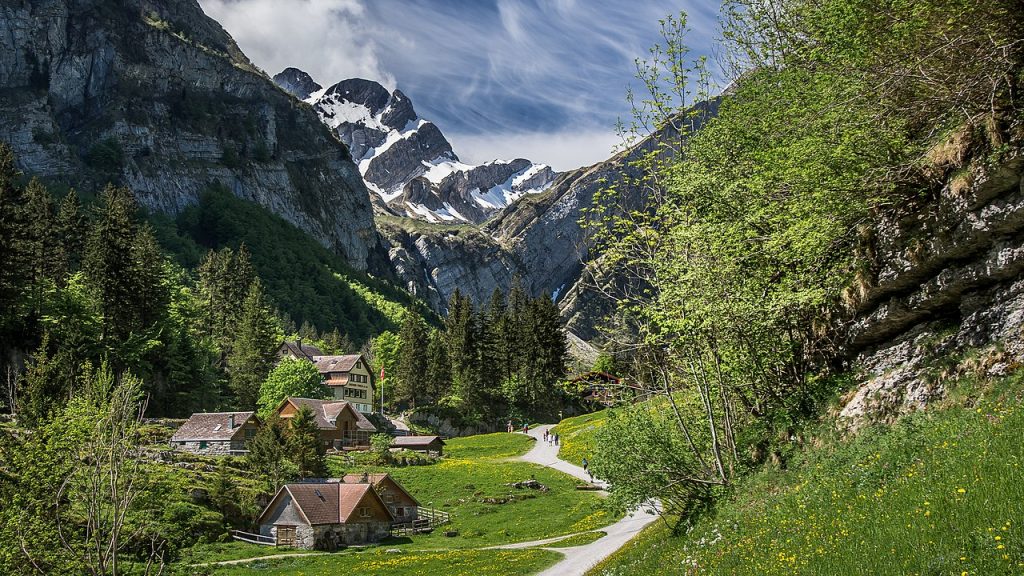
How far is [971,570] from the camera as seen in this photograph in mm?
6828

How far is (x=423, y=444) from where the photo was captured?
75.6 m

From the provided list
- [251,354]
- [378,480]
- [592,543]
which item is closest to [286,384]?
[251,354]

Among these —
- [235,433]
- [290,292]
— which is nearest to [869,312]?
[235,433]

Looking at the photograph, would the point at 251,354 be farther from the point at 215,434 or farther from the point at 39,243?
the point at 39,243

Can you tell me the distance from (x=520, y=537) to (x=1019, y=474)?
3933cm

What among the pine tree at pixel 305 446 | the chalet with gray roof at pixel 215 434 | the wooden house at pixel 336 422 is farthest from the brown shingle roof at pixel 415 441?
the chalet with gray roof at pixel 215 434

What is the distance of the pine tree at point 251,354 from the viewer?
86125mm

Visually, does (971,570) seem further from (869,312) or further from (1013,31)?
(1013,31)

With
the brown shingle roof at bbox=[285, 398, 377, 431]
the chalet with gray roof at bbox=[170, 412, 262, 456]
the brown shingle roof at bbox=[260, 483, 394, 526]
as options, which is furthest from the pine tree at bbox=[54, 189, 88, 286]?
the brown shingle roof at bbox=[260, 483, 394, 526]

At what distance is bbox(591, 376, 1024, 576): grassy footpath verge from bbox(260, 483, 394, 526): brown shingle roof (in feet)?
127

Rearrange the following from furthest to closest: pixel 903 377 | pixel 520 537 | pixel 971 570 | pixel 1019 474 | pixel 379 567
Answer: pixel 520 537 → pixel 379 567 → pixel 903 377 → pixel 1019 474 → pixel 971 570

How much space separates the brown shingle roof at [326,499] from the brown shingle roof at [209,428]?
17.5 meters

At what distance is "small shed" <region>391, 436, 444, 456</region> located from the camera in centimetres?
7538

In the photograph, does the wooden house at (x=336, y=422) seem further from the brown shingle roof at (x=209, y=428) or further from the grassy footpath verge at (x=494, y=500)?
the brown shingle roof at (x=209, y=428)
